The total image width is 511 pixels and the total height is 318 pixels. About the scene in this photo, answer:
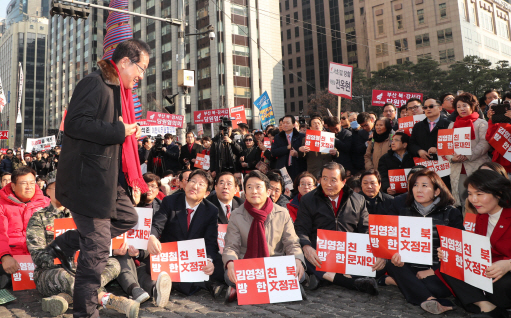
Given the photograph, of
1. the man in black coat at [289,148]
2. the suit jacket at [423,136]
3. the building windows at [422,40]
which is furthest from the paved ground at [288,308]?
the building windows at [422,40]

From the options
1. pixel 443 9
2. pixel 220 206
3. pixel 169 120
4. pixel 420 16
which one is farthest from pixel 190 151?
pixel 420 16

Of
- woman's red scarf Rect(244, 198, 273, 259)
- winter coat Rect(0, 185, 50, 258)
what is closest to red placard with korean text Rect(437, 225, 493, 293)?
woman's red scarf Rect(244, 198, 273, 259)

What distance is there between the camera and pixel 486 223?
3574 millimetres

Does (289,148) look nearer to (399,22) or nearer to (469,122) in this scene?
(469,122)

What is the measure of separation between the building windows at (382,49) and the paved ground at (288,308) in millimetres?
54994

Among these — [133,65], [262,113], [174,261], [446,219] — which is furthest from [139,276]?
[262,113]

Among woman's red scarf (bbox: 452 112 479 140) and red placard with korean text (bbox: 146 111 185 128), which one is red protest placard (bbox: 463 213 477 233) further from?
red placard with korean text (bbox: 146 111 185 128)

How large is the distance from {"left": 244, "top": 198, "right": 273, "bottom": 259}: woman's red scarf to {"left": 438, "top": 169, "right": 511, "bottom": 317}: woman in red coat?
1.74 meters

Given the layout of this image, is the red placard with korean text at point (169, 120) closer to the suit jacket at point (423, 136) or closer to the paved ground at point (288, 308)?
the suit jacket at point (423, 136)

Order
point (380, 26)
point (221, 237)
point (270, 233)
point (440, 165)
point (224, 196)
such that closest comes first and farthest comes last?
point (270, 233) < point (221, 237) < point (224, 196) < point (440, 165) < point (380, 26)

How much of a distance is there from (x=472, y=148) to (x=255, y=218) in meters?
3.38

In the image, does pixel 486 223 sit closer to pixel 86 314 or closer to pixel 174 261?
pixel 174 261

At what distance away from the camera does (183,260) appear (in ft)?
14.4

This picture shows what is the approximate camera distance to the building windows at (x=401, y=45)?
53.9m
